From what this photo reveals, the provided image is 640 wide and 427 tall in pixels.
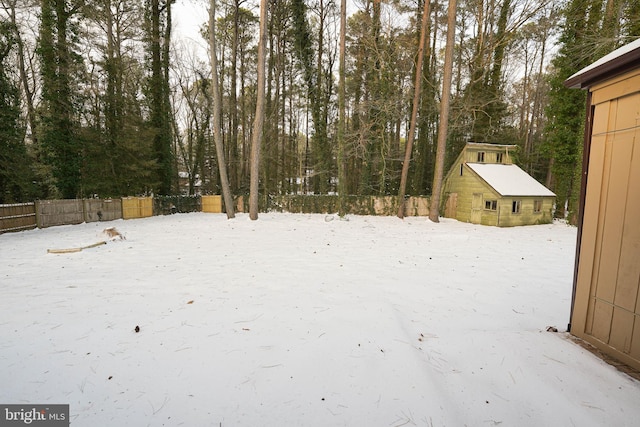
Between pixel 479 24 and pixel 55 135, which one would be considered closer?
pixel 55 135

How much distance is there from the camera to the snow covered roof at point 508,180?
13.8 m

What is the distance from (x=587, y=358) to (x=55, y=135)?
64.8 ft

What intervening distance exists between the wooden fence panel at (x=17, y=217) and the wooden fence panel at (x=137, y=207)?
13.6 ft

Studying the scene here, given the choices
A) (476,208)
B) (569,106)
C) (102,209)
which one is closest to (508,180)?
(476,208)

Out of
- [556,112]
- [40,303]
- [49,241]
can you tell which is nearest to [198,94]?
[49,241]

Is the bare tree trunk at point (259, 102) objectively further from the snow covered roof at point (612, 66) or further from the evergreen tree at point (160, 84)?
the snow covered roof at point (612, 66)

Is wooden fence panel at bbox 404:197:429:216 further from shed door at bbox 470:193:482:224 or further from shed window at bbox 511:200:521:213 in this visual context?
shed window at bbox 511:200:521:213

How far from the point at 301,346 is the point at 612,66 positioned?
412 centimetres

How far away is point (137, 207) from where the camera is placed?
52.9 feet

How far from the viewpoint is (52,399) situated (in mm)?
2225

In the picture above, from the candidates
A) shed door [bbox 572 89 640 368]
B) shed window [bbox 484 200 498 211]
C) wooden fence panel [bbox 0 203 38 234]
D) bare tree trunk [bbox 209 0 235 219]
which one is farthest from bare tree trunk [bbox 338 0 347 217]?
wooden fence panel [bbox 0 203 38 234]

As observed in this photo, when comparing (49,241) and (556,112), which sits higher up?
(556,112)

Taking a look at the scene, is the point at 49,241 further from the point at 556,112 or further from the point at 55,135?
the point at 556,112

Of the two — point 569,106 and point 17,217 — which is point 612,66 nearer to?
point 569,106
